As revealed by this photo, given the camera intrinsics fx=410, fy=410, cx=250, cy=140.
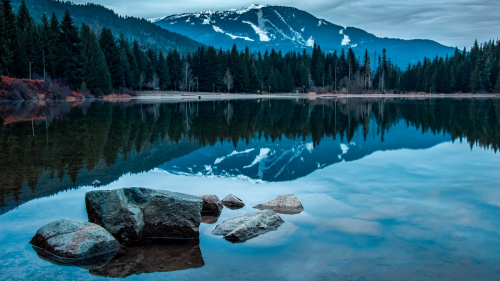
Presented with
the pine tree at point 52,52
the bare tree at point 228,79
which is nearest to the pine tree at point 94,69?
the pine tree at point 52,52

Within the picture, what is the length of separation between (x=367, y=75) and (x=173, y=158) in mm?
113687

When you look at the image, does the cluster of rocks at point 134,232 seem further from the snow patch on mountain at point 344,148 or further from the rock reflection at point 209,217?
the snow patch on mountain at point 344,148

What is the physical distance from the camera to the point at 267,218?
7.59 m

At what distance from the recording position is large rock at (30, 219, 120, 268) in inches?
244

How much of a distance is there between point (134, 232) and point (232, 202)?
2551mm

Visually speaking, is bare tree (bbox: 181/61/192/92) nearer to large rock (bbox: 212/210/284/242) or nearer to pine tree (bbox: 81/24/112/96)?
pine tree (bbox: 81/24/112/96)

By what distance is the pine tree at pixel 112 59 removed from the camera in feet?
247

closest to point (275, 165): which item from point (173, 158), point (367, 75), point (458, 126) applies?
point (173, 158)

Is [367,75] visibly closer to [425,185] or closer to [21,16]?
[21,16]

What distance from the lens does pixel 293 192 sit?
33.2 ft

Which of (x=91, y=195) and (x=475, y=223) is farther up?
(x=91, y=195)

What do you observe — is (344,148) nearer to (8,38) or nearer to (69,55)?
(69,55)

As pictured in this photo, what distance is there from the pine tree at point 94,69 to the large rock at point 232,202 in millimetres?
62364

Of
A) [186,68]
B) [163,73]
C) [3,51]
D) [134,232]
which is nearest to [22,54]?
[3,51]
